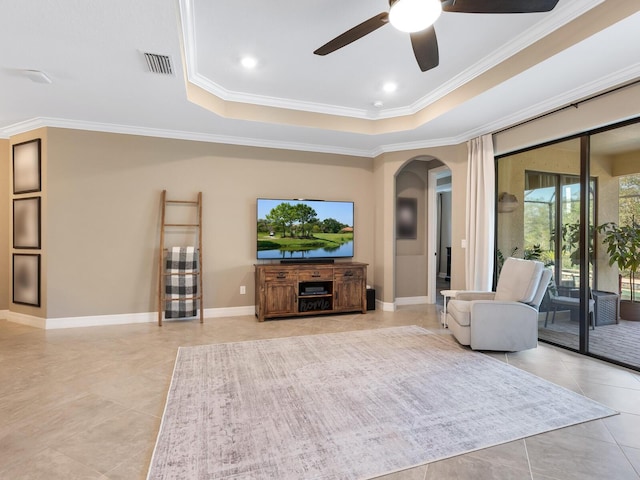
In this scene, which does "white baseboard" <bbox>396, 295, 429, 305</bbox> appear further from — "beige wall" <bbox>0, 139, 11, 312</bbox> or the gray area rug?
"beige wall" <bbox>0, 139, 11, 312</bbox>

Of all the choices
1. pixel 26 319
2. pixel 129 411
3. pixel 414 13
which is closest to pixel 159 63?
pixel 414 13

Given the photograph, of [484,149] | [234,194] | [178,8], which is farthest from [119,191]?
[484,149]

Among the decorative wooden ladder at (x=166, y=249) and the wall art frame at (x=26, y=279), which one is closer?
the wall art frame at (x=26, y=279)

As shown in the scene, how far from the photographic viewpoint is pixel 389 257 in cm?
552

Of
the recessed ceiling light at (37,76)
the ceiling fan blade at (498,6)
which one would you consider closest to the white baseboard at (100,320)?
the recessed ceiling light at (37,76)

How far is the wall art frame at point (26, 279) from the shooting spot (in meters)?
4.49

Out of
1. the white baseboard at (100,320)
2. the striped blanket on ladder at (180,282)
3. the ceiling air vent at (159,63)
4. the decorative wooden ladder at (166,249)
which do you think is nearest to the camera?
the ceiling air vent at (159,63)

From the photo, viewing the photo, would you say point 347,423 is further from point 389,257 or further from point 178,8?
point 389,257

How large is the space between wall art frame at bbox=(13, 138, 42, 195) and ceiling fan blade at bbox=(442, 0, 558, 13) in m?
5.05

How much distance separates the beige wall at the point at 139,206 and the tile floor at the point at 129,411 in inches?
26.5

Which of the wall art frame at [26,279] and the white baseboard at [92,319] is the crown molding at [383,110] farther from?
the wall art frame at [26,279]

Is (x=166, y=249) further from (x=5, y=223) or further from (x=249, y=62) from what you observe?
(x=249, y=62)

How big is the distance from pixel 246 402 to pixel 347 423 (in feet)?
2.48

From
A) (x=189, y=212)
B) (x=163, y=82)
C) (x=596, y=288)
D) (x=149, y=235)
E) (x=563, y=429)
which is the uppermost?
(x=163, y=82)
